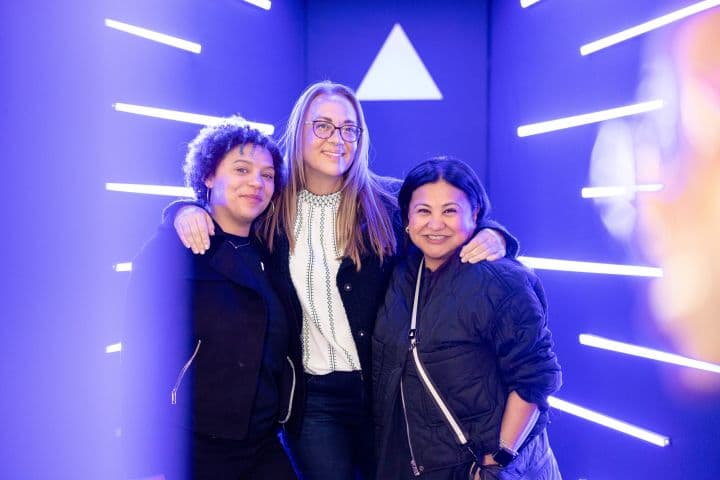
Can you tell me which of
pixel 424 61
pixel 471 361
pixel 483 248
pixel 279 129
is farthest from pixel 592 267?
pixel 279 129

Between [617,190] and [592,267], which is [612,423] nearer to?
[592,267]

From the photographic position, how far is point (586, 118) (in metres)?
2.70

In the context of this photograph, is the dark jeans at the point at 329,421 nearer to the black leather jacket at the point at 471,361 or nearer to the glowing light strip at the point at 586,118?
the black leather jacket at the point at 471,361

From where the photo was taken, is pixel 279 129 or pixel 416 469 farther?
pixel 279 129

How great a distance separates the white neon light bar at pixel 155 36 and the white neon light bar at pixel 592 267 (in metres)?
1.85

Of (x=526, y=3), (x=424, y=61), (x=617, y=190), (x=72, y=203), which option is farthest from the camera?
(x=424, y=61)

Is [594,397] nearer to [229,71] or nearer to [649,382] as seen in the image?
[649,382]

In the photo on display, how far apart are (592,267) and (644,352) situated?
476mm

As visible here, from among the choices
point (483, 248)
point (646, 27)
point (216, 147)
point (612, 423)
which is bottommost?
point (612, 423)

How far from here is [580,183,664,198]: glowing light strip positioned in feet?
7.54

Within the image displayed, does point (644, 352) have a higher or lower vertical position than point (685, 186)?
lower

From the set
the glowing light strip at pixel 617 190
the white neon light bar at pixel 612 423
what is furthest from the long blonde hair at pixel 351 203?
the white neon light bar at pixel 612 423

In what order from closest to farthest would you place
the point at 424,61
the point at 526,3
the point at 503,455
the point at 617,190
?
the point at 503,455
the point at 617,190
the point at 526,3
the point at 424,61

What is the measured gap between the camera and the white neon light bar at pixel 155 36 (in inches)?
90.8
